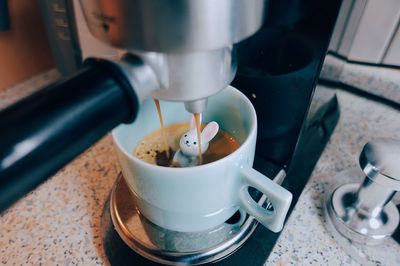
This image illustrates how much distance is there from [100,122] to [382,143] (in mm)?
219

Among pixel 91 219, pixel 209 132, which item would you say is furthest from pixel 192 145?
pixel 91 219

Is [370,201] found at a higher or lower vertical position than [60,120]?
lower

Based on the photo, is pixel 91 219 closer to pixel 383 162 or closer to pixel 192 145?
pixel 192 145

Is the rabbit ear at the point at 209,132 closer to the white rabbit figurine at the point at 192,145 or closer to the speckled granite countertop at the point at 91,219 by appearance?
the white rabbit figurine at the point at 192,145

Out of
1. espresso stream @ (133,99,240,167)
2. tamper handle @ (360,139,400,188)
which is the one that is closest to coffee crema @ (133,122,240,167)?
espresso stream @ (133,99,240,167)

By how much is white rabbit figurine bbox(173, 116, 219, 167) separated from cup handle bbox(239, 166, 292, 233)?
0.17 ft

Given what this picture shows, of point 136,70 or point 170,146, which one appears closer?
point 136,70

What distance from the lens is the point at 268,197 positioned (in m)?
0.22

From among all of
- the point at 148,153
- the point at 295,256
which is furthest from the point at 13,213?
the point at 295,256

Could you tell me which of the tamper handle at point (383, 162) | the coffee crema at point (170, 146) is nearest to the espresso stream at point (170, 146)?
the coffee crema at point (170, 146)

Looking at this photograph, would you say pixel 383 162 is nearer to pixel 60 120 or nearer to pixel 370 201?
pixel 370 201

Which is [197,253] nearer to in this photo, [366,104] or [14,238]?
[14,238]

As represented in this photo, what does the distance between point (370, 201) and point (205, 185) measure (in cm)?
16

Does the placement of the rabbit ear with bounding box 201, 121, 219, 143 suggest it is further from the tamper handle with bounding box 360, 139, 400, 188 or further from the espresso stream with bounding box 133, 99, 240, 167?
A: the tamper handle with bounding box 360, 139, 400, 188
